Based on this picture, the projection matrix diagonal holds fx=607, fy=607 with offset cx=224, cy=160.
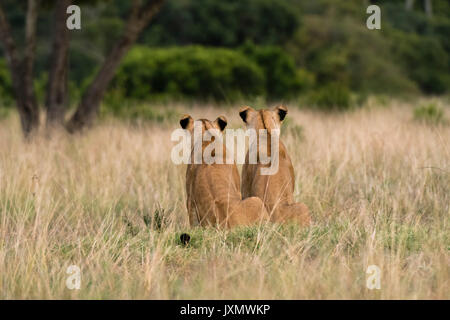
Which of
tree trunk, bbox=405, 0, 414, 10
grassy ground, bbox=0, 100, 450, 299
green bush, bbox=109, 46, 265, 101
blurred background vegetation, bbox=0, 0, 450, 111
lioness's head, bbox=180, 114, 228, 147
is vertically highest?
tree trunk, bbox=405, 0, 414, 10

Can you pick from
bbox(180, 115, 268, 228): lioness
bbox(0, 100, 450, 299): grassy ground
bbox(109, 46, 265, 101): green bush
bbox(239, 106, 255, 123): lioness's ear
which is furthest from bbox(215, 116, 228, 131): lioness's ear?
bbox(109, 46, 265, 101): green bush

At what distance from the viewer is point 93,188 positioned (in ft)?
19.2

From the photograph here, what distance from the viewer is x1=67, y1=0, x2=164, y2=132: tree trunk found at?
30.2ft

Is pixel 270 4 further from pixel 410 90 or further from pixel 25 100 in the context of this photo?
pixel 25 100

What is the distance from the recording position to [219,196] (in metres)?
4.05

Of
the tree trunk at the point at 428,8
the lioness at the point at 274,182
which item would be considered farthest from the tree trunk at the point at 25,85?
the tree trunk at the point at 428,8

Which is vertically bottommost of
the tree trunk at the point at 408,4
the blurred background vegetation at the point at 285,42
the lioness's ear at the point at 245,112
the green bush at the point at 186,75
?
the lioness's ear at the point at 245,112

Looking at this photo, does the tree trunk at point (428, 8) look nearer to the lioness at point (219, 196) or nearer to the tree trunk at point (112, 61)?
the tree trunk at point (112, 61)

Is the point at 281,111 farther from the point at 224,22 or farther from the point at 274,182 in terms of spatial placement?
the point at 224,22

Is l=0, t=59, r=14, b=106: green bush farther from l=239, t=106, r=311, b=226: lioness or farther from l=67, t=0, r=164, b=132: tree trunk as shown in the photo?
l=239, t=106, r=311, b=226: lioness

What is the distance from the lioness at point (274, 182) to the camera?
13.6ft

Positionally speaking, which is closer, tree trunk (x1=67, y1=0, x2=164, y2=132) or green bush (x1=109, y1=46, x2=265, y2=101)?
tree trunk (x1=67, y1=0, x2=164, y2=132)

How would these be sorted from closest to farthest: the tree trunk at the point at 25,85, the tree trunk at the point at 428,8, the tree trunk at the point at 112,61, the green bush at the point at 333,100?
the tree trunk at the point at 112,61 → the tree trunk at the point at 25,85 → the green bush at the point at 333,100 → the tree trunk at the point at 428,8

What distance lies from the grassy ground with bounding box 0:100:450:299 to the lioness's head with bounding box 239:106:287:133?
0.70 meters
